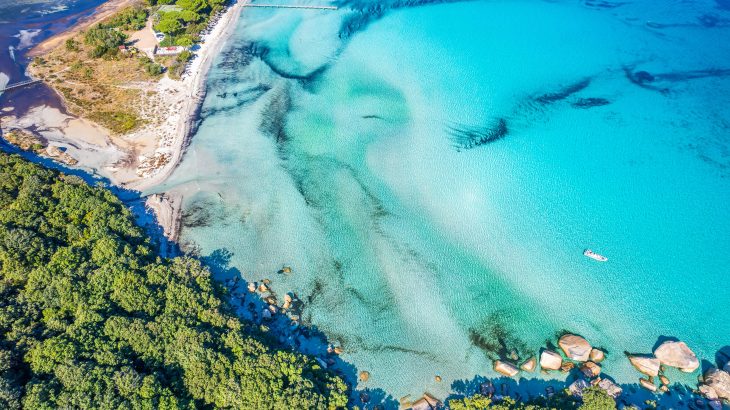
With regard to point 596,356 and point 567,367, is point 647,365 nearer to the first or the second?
point 596,356

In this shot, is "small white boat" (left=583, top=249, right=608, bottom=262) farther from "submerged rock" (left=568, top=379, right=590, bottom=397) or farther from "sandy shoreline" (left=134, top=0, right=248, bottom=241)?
"sandy shoreline" (left=134, top=0, right=248, bottom=241)

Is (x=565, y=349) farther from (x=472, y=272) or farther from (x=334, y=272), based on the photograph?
(x=334, y=272)

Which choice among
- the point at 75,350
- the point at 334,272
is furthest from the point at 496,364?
the point at 75,350

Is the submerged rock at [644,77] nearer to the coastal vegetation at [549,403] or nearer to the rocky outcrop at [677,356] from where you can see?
the rocky outcrop at [677,356]

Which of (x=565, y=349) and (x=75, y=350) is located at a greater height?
(x=75, y=350)

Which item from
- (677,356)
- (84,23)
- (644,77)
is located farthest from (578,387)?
(84,23)

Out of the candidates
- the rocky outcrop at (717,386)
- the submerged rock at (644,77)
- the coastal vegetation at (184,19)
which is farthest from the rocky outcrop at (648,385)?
the coastal vegetation at (184,19)
